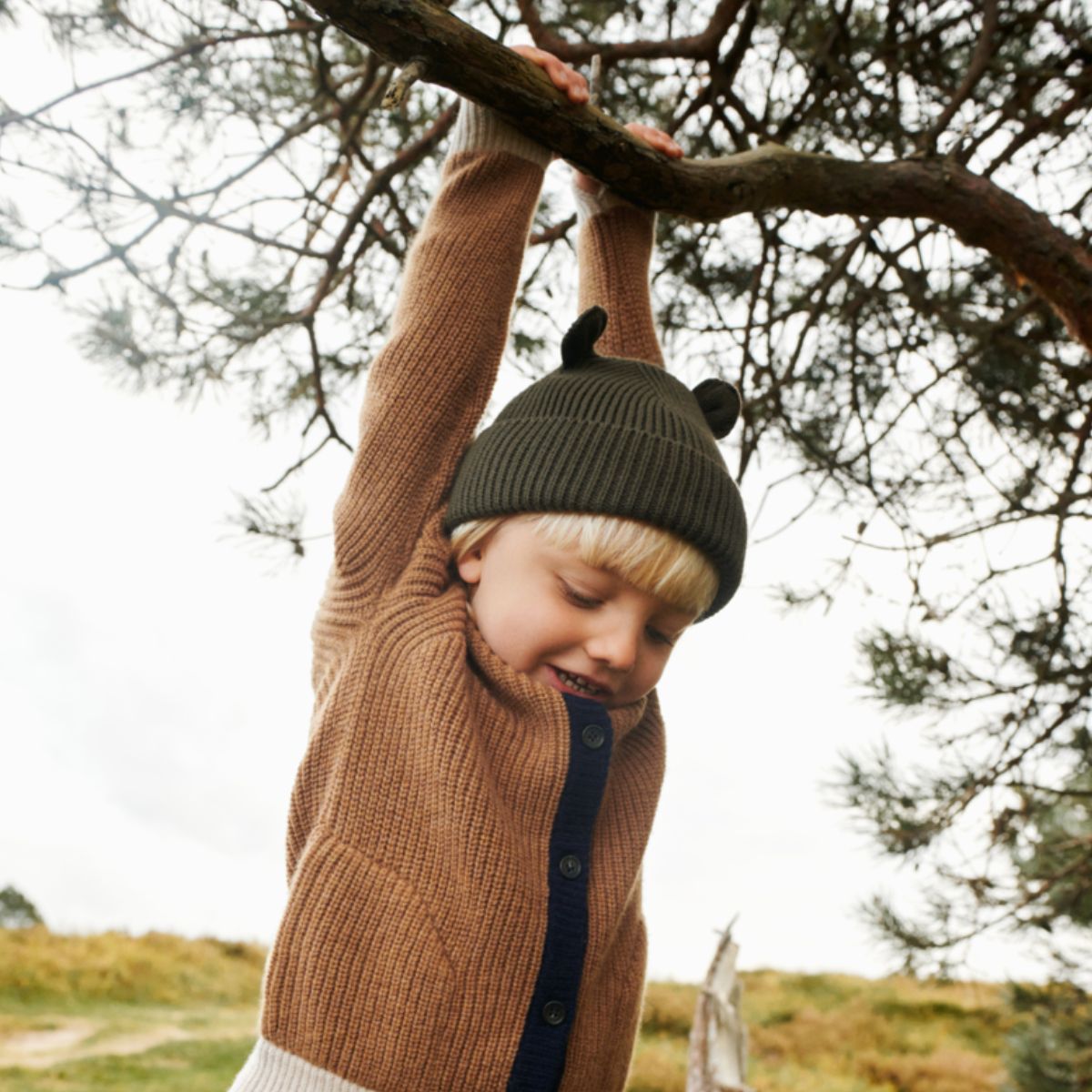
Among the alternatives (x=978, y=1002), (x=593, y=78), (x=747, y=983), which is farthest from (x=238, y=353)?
(x=978, y=1002)

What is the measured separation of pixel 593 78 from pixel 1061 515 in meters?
0.81

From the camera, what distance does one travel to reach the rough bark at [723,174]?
75cm

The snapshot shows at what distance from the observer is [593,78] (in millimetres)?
1042

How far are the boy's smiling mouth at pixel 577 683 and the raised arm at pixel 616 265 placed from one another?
0.36 meters

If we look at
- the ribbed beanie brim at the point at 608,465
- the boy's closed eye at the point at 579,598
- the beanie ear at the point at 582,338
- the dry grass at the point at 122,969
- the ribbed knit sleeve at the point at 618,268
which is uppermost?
the ribbed knit sleeve at the point at 618,268

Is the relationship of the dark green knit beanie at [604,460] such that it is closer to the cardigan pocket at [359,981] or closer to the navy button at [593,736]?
the navy button at [593,736]

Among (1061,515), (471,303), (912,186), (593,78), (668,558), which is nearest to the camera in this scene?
(668,558)

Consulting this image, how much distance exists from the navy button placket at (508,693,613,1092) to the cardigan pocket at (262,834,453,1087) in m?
0.06

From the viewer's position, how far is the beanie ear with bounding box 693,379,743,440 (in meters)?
0.98

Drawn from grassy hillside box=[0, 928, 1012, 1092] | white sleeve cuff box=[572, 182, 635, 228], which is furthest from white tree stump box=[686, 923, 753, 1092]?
white sleeve cuff box=[572, 182, 635, 228]

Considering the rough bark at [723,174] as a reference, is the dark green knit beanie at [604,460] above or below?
below

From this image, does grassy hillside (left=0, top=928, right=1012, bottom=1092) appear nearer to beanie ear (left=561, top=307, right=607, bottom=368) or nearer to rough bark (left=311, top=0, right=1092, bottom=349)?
rough bark (left=311, top=0, right=1092, bottom=349)

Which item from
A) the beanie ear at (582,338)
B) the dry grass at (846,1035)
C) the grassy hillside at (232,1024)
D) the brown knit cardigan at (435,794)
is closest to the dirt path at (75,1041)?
the grassy hillside at (232,1024)

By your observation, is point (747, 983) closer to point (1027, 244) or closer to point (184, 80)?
point (1027, 244)
